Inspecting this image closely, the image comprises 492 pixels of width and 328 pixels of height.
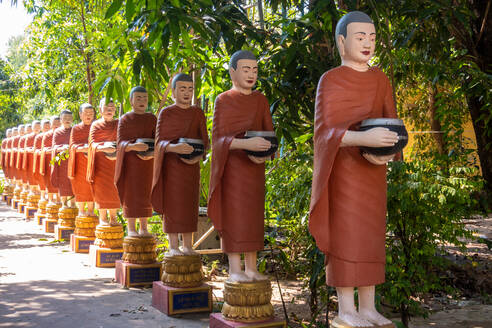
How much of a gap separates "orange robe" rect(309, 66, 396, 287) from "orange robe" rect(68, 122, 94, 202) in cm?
564

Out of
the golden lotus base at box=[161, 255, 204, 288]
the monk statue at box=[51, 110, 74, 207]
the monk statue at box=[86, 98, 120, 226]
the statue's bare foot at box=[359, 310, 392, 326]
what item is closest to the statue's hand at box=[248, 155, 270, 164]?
the statue's bare foot at box=[359, 310, 392, 326]

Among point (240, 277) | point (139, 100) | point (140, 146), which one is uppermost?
point (139, 100)

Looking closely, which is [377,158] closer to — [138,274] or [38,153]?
[138,274]

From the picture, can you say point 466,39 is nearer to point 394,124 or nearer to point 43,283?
point 394,124

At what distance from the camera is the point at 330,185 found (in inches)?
113

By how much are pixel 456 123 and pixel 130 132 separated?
3271 millimetres

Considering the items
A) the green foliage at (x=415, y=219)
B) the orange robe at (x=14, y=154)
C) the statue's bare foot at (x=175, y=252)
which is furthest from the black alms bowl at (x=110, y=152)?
the orange robe at (x=14, y=154)

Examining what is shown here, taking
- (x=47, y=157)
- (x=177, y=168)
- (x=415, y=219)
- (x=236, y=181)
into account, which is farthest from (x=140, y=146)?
(x=47, y=157)

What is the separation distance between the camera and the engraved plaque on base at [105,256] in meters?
6.83

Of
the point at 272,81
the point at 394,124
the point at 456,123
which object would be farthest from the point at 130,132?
the point at 394,124

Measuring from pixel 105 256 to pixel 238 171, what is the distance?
3721 millimetres

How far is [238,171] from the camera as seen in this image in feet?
12.4

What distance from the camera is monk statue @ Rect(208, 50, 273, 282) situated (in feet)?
12.3

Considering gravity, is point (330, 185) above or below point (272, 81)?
below
